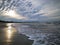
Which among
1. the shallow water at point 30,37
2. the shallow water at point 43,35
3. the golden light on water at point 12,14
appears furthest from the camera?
the golden light on water at point 12,14

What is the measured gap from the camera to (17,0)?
661 centimetres

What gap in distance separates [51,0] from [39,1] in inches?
21.9

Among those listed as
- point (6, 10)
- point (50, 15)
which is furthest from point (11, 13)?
point (50, 15)

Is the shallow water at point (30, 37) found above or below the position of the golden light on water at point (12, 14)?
below

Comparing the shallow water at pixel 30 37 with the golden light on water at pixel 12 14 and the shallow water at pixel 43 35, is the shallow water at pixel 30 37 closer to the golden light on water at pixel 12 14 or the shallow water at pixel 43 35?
the shallow water at pixel 43 35

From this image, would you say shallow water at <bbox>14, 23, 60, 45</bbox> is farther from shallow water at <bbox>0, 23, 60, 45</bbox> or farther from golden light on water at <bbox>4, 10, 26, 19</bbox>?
golden light on water at <bbox>4, 10, 26, 19</bbox>

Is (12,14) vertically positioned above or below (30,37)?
above

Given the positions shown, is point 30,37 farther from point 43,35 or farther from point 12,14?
point 12,14

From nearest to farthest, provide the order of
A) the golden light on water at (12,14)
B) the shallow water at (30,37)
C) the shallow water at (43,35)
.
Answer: the shallow water at (30,37), the shallow water at (43,35), the golden light on water at (12,14)

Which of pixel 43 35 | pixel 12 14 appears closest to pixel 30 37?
pixel 43 35

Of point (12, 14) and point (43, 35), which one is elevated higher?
point (12, 14)

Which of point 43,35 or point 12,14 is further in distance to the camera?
point 43,35

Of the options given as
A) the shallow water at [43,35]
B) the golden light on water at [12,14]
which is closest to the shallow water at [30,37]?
the shallow water at [43,35]

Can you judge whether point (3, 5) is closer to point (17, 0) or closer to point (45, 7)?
point (17, 0)
